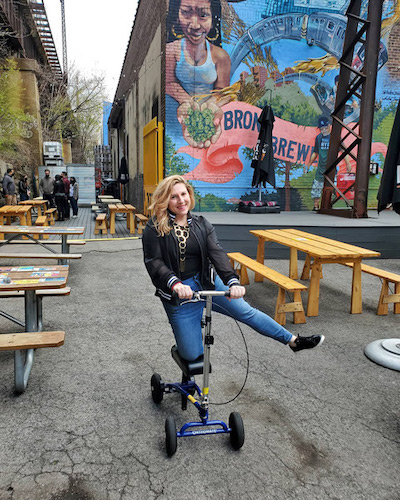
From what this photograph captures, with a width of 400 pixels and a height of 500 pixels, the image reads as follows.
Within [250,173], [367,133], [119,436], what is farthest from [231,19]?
[119,436]

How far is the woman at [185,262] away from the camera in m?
2.73

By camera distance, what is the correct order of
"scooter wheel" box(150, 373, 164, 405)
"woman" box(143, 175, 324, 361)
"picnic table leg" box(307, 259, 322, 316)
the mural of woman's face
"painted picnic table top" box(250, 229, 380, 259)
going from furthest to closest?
the mural of woman's face, "picnic table leg" box(307, 259, 322, 316), "painted picnic table top" box(250, 229, 380, 259), "scooter wheel" box(150, 373, 164, 405), "woman" box(143, 175, 324, 361)

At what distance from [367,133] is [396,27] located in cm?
523

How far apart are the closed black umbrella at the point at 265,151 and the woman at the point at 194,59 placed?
1.36m

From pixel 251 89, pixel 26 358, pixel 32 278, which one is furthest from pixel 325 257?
pixel 251 89

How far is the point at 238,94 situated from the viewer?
39.4ft

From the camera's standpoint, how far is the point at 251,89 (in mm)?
12094

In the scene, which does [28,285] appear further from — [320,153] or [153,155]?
[320,153]

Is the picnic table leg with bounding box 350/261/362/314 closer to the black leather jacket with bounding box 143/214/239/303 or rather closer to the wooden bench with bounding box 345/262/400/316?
the wooden bench with bounding box 345/262/400/316

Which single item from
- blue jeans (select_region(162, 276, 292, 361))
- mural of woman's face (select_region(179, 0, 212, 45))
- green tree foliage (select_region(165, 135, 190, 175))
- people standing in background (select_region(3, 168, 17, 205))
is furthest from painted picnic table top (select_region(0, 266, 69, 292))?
people standing in background (select_region(3, 168, 17, 205))

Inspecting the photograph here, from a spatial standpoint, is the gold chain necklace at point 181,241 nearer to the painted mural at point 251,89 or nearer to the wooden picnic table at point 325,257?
the wooden picnic table at point 325,257

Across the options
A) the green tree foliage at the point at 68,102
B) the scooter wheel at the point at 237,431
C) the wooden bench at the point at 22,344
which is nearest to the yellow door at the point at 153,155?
the wooden bench at the point at 22,344

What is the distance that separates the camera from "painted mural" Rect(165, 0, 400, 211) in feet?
38.1

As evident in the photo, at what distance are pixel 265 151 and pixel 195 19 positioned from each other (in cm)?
424
